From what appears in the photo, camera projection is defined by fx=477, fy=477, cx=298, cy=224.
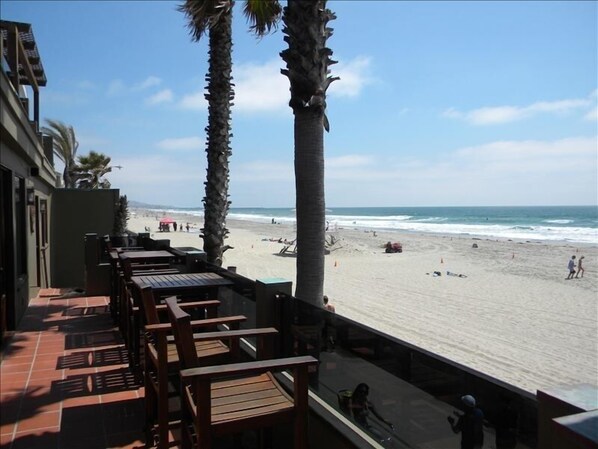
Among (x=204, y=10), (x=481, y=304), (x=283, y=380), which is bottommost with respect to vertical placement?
(x=481, y=304)

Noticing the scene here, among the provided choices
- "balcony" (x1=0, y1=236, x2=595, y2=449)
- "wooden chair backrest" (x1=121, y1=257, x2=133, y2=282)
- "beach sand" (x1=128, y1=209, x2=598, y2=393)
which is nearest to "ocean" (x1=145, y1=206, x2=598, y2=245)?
"beach sand" (x1=128, y1=209, x2=598, y2=393)

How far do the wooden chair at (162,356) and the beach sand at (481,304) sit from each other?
5.99 meters

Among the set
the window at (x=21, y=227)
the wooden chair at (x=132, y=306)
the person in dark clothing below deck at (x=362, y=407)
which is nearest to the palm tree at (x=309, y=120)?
the wooden chair at (x=132, y=306)

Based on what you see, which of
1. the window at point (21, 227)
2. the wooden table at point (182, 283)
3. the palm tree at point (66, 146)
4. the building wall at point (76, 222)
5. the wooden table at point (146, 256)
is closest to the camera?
the wooden table at point (182, 283)

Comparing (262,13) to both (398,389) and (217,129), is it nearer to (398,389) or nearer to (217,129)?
(217,129)

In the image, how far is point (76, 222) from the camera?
42.3 feet

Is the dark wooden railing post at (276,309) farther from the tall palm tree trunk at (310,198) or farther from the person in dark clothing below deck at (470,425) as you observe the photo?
the person in dark clothing below deck at (470,425)

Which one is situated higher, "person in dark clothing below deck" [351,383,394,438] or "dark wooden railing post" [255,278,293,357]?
"dark wooden railing post" [255,278,293,357]

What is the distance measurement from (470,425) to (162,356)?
193cm

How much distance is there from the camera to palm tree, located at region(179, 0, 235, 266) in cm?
823

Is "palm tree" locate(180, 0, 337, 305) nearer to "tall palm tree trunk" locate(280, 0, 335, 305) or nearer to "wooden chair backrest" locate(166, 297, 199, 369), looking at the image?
"tall palm tree trunk" locate(280, 0, 335, 305)

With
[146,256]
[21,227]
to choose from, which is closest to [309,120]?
[146,256]

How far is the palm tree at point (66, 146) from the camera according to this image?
27500mm

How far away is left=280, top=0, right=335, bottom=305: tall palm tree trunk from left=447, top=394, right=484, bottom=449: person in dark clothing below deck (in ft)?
9.86
